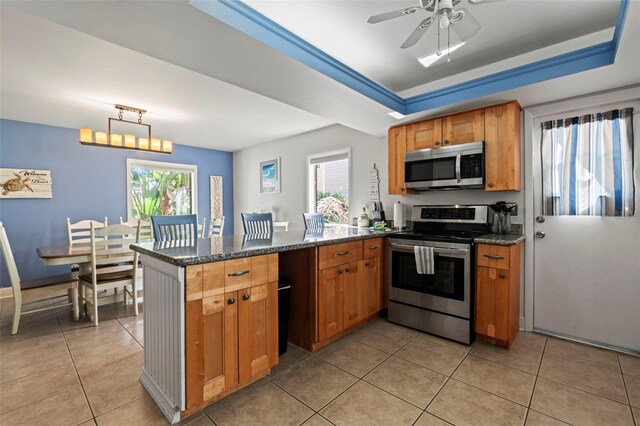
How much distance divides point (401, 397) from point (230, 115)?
378cm

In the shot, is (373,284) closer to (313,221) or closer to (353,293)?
(353,293)

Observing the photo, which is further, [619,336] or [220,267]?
[619,336]

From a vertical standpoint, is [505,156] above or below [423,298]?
above

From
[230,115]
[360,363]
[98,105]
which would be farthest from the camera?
[230,115]

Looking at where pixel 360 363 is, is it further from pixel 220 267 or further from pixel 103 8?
pixel 103 8

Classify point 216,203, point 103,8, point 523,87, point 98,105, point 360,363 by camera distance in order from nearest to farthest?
1. point 103,8
2. point 360,363
3. point 523,87
4. point 98,105
5. point 216,203

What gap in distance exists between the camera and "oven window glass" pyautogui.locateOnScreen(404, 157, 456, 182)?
2908mm

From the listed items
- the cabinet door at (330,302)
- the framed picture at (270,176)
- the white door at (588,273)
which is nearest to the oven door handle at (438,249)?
the cabinet door at (330,302)

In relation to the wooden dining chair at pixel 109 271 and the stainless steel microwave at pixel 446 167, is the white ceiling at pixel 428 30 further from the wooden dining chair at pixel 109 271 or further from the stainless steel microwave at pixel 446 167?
the wooden dining chair at pixel 109 271

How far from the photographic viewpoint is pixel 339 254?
2.48 meters

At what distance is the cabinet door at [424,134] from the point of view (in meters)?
3.04

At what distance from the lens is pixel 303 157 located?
16.1ft

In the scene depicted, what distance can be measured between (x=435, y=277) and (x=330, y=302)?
103 cm

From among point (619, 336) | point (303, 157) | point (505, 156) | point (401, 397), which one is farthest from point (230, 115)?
point (619, 336)
